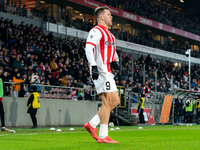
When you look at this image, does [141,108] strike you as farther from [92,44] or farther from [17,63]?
[92,44]

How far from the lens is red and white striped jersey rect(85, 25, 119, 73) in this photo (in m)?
5.48

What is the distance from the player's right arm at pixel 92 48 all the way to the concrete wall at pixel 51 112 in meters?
9.99

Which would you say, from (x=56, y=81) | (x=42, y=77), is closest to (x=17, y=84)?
(x=42, y=77)

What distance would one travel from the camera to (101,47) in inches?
221

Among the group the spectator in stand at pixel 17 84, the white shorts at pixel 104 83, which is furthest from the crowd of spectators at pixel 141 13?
the white shorts at pixel 104 83

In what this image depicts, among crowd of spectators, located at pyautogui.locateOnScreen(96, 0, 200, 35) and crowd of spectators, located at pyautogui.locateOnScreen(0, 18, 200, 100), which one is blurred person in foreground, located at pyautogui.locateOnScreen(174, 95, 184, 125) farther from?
crowd of spectators, located at pyautogui.locateOnScreen(96, 0, 200, 35)

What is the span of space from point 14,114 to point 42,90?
1887mm

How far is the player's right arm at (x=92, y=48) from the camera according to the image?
206 inches

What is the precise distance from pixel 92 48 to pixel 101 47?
240 millimetres

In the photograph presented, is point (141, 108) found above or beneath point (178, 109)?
above

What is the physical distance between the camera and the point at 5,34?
19109mm

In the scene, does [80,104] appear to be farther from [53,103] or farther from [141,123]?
[141,123]

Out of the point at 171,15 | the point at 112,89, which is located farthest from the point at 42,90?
the point at 171,15

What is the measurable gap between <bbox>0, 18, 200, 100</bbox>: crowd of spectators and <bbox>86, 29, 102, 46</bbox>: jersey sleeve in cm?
845
